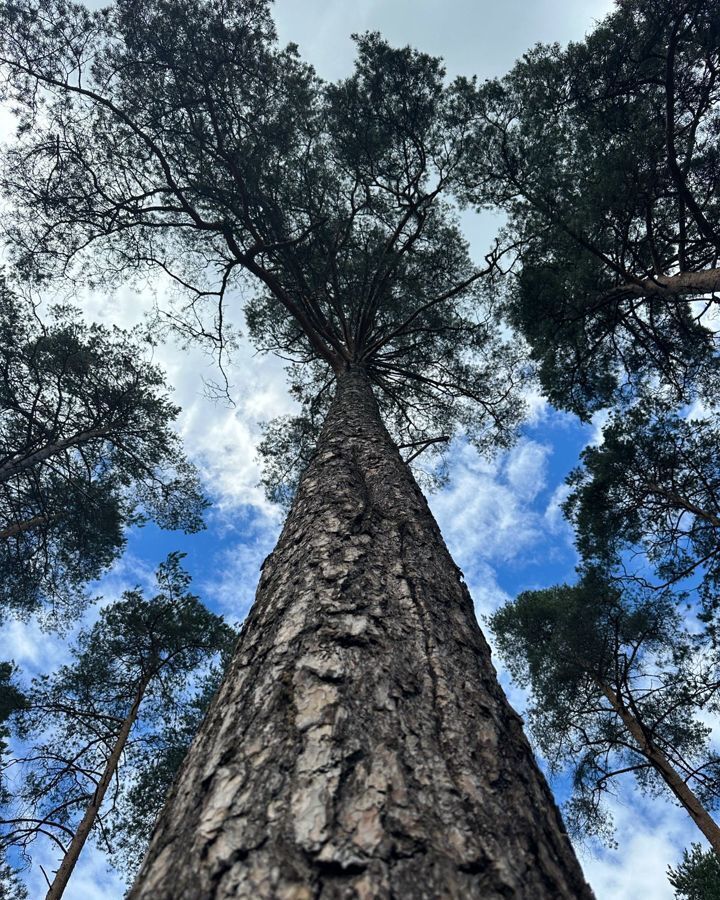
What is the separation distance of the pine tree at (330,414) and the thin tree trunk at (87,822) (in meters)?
5.83

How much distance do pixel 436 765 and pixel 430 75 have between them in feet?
34.1

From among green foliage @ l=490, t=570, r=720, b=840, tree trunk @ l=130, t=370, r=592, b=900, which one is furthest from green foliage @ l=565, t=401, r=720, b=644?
tree trunk @ l=130, t=370, r=592, b=900

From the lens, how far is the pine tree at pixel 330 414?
901 millimetres

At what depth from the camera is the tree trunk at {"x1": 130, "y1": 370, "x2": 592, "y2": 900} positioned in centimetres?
80

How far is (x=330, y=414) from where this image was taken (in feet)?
16.9

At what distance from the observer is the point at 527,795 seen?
115cm

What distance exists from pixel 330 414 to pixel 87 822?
237 inches

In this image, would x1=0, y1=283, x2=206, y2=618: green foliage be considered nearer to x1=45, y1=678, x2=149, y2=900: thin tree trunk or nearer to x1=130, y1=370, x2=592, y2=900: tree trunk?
x1=45, y1=678, x2=149, y2=900: thin tree trunk

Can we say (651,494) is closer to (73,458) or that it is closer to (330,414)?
(330,414)

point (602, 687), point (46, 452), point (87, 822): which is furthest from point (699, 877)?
point (46, 452)

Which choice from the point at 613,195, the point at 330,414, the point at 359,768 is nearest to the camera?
the point at 359,768

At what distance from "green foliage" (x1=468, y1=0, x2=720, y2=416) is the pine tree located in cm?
104

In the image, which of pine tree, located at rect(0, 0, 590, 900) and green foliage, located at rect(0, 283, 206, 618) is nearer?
pine tree, located at rect(0, 0, 590, 900)

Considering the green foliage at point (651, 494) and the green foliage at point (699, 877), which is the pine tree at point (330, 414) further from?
the green foliage at point (699, 877)
